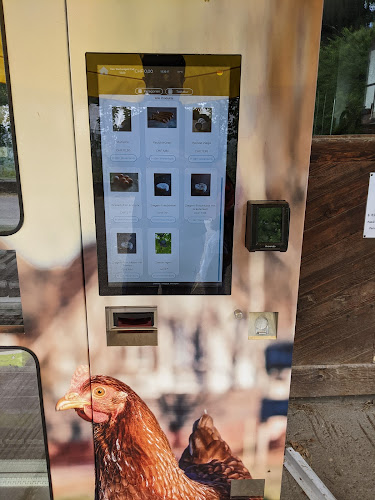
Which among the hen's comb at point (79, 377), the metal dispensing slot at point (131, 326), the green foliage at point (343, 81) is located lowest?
the hen's comb at point (79, 377)

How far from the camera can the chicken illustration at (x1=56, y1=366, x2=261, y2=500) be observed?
1569 mm

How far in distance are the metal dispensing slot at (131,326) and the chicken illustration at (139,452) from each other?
177 millimetres

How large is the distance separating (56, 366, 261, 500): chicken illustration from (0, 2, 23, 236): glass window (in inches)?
24.0

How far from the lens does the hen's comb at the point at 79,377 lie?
154 cm

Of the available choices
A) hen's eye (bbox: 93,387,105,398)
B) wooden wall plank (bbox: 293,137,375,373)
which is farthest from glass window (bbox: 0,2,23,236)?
wooden wall plank (bbox: 293,137,375,373)

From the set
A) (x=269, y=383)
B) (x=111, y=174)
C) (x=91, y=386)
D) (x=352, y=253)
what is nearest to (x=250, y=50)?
(x=111, y=174)

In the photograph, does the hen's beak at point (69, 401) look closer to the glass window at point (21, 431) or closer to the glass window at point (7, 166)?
the glass window at point (21, 431)

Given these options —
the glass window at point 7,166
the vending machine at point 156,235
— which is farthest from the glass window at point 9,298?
the glass window at point 7,166

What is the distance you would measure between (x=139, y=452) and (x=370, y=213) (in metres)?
1.92

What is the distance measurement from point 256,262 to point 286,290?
0.16 m

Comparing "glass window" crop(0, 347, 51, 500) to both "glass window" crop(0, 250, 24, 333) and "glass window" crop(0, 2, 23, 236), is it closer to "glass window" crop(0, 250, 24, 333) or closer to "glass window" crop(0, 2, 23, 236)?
"glass window" crop(0, 250, 24, 333)

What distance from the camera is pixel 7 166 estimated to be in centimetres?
138

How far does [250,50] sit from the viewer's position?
4.17 ft

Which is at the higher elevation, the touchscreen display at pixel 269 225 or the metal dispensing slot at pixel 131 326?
the touchscreen display at pixel 269 225
